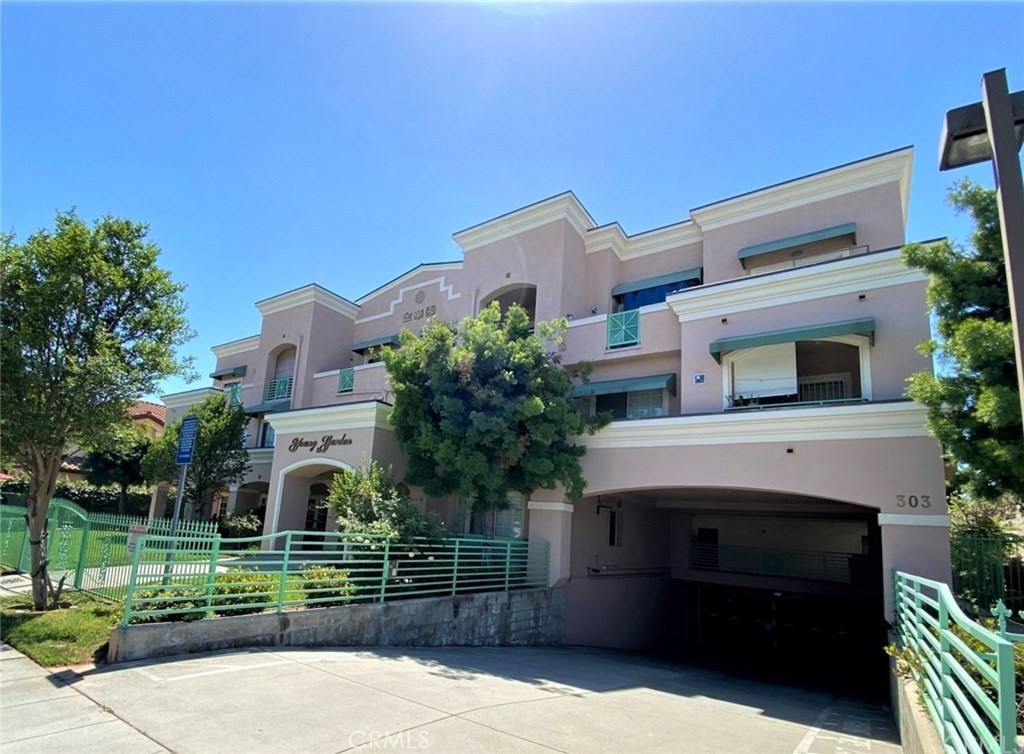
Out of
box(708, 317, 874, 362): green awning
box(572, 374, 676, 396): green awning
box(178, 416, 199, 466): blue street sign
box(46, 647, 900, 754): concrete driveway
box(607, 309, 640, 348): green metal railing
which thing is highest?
box(607, 309, 640, 348): green metal railing

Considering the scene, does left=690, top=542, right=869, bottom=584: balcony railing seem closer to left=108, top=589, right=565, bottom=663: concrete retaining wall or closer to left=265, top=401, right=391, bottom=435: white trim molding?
left=108, top=589, right=565, bottom=663: concrete retaining wall

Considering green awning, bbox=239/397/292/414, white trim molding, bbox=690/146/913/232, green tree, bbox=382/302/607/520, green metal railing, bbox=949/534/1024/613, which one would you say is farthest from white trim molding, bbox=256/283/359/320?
green metal railing, bbox=949/534/1024/613

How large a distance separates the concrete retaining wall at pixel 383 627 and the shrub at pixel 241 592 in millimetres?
279

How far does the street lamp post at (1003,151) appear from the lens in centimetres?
400

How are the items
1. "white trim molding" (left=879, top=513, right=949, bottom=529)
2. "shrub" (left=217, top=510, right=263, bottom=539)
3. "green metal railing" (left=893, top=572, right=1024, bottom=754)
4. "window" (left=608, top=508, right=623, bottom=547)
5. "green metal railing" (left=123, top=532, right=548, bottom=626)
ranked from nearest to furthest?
1. "green metal railing" (left=893, top=572, right=1024, bottom=754)
2. "green metal railing" (left=123, top=532, right=548, bottom=626)
3. "white trim molding" (left=879, top=513, right=949, bottom=529)
4. "window" (left=608, top=508, right=623, bottom=547)
5. "shrub" (left=217, top=510, right=263, bottom=539)

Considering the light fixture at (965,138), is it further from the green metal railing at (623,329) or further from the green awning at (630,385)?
the green metal railing at (623,329)

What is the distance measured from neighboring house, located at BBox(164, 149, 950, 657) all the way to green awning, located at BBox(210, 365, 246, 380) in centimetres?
368

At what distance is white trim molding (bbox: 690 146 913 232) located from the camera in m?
14.8

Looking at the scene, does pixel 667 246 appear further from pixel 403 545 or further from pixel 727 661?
pixel 727 661

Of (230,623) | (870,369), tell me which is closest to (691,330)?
(870,369)

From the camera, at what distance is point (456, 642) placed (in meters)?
12.0

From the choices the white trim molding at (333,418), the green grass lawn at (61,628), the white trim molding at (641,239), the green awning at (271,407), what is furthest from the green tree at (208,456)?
the white trim molding at (641,239)

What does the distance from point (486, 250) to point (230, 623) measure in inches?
583

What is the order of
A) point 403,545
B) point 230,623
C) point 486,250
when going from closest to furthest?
point 230,623 → point 403,545 → point 486,250
